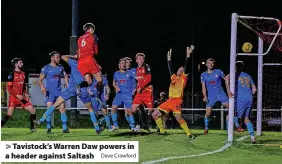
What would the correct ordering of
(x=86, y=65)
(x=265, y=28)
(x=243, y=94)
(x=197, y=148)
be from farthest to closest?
(x=86, y=65)
(x=265, y=28)
(x=243, y=94)
(x=197, y=148)

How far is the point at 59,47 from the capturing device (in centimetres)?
2662

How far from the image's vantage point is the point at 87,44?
39.3 ft

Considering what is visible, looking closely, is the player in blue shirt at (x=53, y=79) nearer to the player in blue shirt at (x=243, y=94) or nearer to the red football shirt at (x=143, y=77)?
the red football shirt at (x=143, y=77)

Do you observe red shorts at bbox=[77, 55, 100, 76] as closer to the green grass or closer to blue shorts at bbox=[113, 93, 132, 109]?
the green grass

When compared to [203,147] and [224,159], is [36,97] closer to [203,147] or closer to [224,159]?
[203,147]

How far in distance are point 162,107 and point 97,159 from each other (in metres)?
3.91

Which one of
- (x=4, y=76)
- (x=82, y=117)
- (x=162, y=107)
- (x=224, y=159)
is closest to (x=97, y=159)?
(x=224, y=159)

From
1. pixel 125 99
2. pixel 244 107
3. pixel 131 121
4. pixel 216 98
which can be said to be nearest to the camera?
pixel 244 107

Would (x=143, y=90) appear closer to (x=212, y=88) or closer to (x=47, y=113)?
(x=212, y=88)

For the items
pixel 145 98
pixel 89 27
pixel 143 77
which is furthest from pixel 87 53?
pixel 145 98
